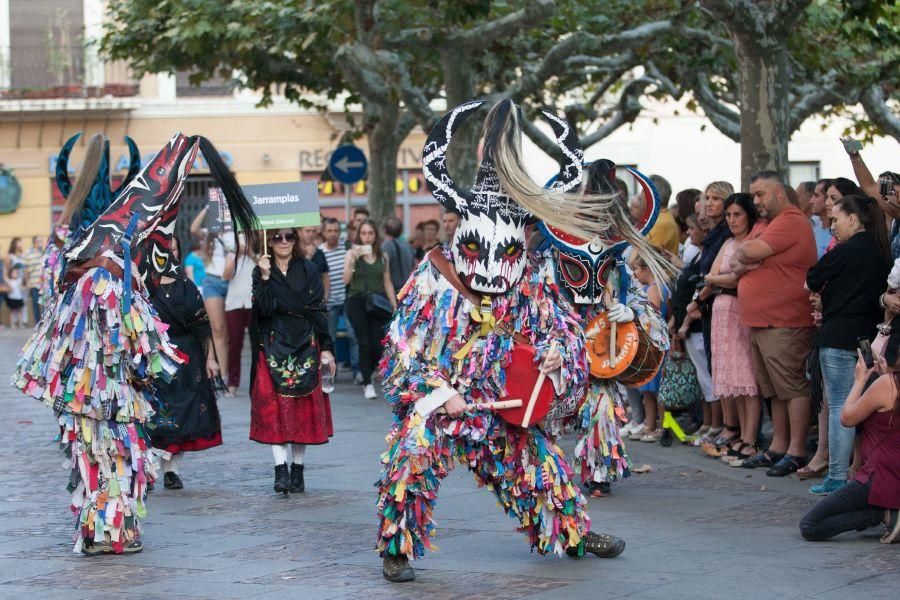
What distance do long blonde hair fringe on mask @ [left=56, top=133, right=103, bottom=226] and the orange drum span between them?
3124 mm

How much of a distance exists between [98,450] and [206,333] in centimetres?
255

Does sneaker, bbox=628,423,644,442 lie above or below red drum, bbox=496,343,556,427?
below

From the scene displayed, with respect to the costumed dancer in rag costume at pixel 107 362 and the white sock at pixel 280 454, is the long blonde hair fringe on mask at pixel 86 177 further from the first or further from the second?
the white sock at pixel 280 454

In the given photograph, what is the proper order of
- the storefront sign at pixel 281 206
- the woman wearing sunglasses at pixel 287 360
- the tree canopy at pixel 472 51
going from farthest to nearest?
the tree canopy at pixel 472 51 < the storefront sign at pixel 281 206 < the woman wearing sunglasses at pixel 287 360

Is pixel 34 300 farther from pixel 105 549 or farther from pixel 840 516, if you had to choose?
pixel 840 516

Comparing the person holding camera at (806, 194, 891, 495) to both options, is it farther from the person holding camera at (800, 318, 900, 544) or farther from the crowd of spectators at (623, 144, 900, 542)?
the person holding camera at (800, 318, 900, 544)

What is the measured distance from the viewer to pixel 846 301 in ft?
30.9

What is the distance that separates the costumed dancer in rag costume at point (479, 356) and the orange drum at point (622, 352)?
87.7 inches

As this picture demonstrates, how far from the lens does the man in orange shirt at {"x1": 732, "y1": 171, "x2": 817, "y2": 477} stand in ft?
33.9

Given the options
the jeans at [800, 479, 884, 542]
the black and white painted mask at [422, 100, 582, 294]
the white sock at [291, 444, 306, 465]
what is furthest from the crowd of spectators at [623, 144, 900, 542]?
the white sock at [291, 444, 306, 465]

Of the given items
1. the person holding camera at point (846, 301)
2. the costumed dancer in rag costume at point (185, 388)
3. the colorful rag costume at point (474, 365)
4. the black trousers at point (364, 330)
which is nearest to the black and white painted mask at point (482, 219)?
the colorful rag costume at point (474, 365)

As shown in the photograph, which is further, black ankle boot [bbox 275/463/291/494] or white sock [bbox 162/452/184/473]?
white sock [bbox 162/452/184/473]

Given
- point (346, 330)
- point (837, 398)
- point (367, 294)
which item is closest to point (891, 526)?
point (837, 398)

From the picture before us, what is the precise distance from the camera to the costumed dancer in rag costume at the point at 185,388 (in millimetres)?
9984
